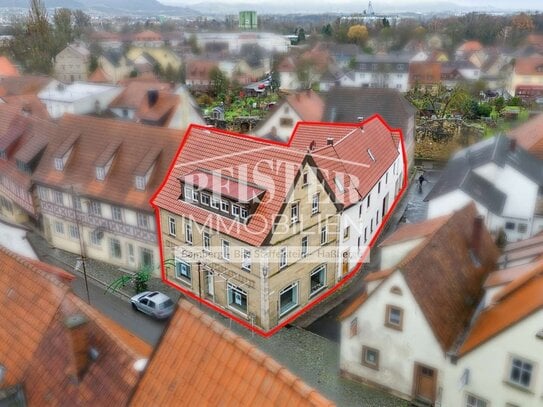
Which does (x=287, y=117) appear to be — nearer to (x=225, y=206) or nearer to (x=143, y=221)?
(x=143, y=221)

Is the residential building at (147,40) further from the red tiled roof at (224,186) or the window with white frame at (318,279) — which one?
the window with white frame at (318,279)

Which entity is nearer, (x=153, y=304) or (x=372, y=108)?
(x=153, y=304)

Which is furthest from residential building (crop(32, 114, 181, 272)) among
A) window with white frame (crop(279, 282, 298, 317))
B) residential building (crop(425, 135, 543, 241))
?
residential building (crop(425, 135, 543, 241))

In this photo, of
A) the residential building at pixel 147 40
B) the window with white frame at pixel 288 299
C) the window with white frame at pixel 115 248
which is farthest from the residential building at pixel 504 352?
the residential building at pixel 147 40

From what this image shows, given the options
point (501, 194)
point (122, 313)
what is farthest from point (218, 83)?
point (122, 313)

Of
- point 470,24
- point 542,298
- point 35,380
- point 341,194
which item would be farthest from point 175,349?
point 470,24
